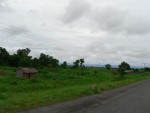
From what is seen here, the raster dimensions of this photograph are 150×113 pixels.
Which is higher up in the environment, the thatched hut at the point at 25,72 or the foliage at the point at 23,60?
the foliage at the point at 23,60

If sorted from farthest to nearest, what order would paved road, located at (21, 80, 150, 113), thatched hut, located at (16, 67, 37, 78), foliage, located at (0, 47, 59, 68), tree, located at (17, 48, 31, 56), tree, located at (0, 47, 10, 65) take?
tree, located at (17, 48, 31, 56) → tree, located at (0, 47, 10, 65) → foliage, located at (0, 47, 59, 68) → thatched hut, located at (16, 67, 37, 78) → paved road, located at (21, 80, 150, 113)

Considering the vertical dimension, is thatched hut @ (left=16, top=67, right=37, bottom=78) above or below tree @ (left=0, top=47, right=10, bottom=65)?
below

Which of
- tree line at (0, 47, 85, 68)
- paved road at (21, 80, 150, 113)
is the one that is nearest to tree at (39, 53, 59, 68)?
tree line at (0, 47, 85, 68)

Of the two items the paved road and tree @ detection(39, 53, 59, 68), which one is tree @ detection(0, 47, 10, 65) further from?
the paved road


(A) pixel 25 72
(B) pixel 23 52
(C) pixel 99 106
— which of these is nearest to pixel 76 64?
(B) pixel 23 52

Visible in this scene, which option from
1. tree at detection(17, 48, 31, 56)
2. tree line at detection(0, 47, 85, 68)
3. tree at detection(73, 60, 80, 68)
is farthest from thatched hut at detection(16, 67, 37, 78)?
tree at detection(73, 60, 80, 68)

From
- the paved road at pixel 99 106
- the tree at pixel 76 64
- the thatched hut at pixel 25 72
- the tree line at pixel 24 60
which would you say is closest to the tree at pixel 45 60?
the tree line at pixel 24 60

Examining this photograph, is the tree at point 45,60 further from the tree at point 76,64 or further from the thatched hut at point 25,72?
the thatched hut at point 25,72

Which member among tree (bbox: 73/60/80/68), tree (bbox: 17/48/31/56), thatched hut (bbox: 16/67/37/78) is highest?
tree (bbox: 17/48/31/56)

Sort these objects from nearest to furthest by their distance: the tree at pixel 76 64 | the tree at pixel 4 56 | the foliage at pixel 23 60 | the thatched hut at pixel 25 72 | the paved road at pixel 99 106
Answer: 1. the paved road at pixel 99 106
2. the thatched hut at pixel 25 72
3. the foliage at pixel 23 60
4. the tree at pixel 4 56
5. the tree at pixel 76 64

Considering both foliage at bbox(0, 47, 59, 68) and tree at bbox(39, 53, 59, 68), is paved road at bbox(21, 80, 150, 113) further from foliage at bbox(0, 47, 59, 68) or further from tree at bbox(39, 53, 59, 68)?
tree at bbox(39, 53, 59, 68)

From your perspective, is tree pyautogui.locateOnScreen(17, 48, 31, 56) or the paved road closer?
the paved road

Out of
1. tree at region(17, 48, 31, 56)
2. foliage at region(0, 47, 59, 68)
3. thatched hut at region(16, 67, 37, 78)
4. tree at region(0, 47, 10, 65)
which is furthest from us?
tree at region(17, 48, 31, 56)

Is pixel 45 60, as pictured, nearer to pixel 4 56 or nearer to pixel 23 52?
pixel 23 52
